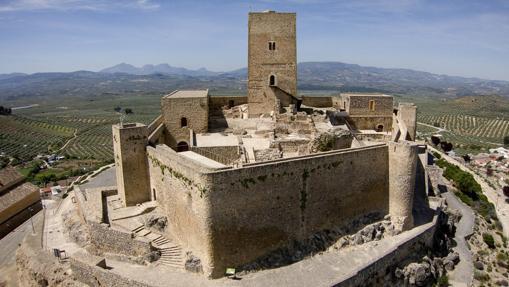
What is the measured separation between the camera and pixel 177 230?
18625 mm

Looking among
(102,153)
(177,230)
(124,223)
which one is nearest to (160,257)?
(177,230)

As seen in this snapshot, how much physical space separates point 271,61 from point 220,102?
5.47 metres

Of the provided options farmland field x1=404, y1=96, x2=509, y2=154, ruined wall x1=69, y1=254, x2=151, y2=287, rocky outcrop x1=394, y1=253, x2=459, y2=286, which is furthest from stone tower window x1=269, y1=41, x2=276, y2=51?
farmland field x1=404, y1=96, x2=509, y2=154

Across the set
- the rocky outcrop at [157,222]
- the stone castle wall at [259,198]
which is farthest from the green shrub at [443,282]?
the rocky outcrop at [157,222]

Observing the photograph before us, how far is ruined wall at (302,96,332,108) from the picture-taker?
1312 inches

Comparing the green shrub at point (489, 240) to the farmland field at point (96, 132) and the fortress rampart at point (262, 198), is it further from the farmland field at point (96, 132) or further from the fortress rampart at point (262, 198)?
the farmland field at point (96, 132)

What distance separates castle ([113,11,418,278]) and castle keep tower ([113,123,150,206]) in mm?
56

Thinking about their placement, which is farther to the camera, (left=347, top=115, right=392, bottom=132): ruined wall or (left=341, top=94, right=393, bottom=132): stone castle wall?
(left=347, top=115, right=392, bottom=132): ruined wall

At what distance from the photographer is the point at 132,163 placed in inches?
851

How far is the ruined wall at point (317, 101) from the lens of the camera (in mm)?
33312

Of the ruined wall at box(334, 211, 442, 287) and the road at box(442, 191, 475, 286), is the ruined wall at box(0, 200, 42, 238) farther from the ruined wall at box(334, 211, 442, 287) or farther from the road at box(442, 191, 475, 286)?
the road at box(442, 191, 475, 286)

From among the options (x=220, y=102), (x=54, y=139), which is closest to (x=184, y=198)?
(x=220, y=102)

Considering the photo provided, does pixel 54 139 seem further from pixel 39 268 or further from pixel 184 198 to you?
pixel 184 198

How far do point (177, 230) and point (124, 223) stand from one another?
319 cm
